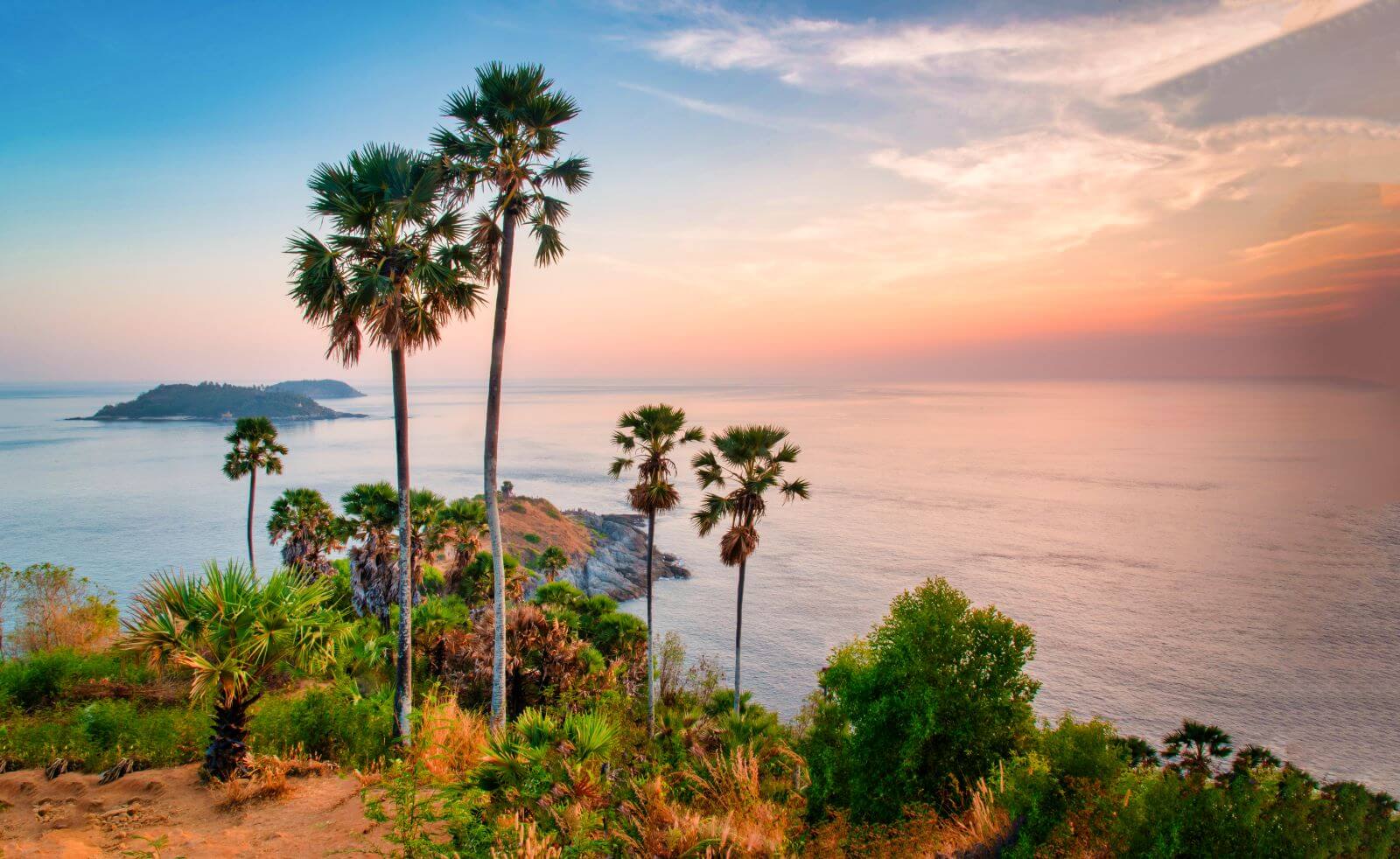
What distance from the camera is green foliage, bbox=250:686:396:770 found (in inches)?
374

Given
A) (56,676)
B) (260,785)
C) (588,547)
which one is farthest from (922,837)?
(588,547)

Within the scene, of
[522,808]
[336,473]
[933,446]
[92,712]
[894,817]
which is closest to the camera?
[522,808]

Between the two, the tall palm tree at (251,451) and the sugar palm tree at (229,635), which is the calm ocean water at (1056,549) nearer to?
the tall palm tree at (251,451)

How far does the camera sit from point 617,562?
5656cm

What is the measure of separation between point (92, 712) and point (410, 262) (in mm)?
8955

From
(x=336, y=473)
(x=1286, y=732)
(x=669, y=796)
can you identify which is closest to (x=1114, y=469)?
(x=1286, y=732)

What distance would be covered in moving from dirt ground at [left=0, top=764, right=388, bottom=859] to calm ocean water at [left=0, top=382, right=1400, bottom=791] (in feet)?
93.4

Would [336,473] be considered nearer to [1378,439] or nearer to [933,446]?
[933,446]

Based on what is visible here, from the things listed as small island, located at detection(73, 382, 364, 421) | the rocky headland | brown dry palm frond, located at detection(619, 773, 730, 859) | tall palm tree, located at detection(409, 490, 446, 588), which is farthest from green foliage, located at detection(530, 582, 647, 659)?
small island, located at detection(73, 382, 364, 421)

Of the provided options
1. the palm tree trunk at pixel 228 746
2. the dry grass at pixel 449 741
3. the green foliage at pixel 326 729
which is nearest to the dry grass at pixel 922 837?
the dry grass at pixel 449 741

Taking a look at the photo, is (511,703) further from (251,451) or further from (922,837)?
(251,451)

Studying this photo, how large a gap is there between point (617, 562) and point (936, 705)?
4604cm

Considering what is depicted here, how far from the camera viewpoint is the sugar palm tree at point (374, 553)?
20.7m

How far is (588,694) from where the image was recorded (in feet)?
57.6
